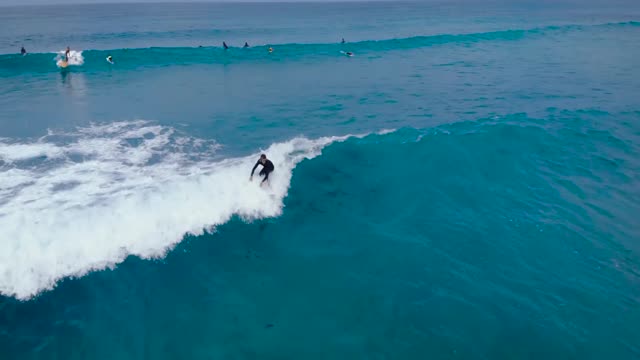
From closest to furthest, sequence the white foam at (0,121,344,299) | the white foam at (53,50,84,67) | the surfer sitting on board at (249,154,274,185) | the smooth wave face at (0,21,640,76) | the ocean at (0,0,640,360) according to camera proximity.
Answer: the ocean at (0,0,640,360)
the white foam at (0,121,344,299)
the surfer sitting on board at (249,154,274,185)
the smooth wave face at (0,21,640,76)
the white foam at (53,50,84,67)

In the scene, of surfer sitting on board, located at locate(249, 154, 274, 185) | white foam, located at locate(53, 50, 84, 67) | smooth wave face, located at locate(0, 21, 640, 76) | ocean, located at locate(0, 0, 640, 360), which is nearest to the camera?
ocean, located at locate(0, 0, 640, 360)

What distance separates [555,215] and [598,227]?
3.92ft

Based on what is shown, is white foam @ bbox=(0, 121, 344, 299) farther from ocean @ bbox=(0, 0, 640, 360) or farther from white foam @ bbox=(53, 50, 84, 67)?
white foam @ bbox=(53, 50, 84, 67)

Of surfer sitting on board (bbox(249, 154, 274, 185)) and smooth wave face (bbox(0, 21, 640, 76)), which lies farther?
smooth wave face (bbox(0, 21, 640, 76))

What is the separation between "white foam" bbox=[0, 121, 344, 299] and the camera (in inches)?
409

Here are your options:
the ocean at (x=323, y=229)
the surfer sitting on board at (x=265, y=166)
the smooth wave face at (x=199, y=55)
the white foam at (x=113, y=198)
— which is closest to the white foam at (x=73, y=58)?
the smooth wave face at (x=199, y=55)

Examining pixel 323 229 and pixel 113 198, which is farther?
pixel 113 198

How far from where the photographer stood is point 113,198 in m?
12.8

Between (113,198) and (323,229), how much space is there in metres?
6.69

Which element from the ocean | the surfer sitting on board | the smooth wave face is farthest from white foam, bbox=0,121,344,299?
the smooth wave face

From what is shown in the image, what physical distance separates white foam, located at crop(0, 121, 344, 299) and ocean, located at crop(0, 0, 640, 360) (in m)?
0.07

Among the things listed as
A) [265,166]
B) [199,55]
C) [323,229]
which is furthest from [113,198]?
[199,55]

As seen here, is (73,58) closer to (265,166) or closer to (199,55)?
(199,55)

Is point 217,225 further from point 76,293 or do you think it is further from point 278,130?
point 278,130
